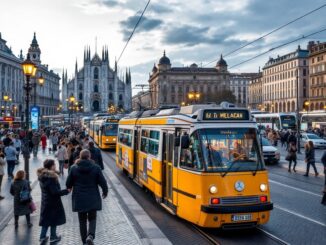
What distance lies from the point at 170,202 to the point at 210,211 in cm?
232

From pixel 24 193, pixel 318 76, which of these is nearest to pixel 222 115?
pixel 24 193

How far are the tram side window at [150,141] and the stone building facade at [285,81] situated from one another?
93.2 m

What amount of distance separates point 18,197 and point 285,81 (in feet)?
380

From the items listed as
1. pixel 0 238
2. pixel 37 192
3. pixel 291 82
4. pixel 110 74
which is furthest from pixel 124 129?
pixel 110 74

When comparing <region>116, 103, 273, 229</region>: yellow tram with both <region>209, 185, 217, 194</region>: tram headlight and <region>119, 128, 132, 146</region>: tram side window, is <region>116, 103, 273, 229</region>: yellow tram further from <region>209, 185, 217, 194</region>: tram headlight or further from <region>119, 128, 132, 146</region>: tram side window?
<region>119, 128, 132, 146</region>: tram side window

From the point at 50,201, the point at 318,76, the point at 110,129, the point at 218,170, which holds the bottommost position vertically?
the point at 50,201

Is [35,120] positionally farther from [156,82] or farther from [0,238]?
[156,82]

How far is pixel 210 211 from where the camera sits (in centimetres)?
898

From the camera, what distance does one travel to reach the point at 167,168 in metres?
11.4

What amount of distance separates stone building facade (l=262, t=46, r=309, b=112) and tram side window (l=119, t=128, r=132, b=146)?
88.3 metres

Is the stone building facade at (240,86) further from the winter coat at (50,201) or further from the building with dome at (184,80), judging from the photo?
the winter coat at (50,201)

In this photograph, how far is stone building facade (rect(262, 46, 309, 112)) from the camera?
110 m

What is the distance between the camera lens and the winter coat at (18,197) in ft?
31.7

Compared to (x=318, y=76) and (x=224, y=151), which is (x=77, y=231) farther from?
(x=318, y=76)
